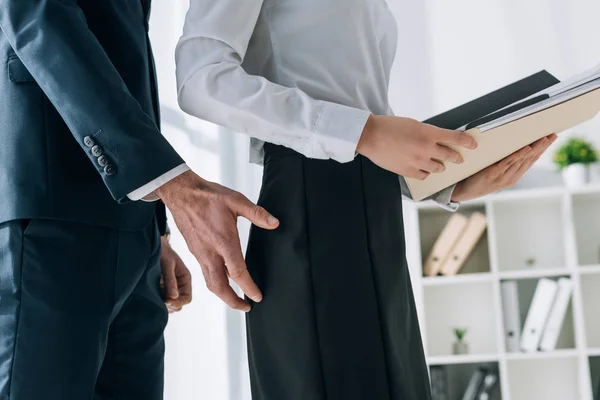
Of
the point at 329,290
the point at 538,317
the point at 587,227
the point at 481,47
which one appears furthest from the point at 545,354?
the point at 329,290

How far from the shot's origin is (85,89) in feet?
2.76

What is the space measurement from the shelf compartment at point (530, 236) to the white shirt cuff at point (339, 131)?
2.61 m

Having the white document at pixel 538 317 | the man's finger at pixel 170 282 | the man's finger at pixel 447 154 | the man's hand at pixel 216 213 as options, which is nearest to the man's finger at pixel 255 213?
the man's hand at pixel 216 213

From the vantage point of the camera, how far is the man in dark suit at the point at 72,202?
32.5 inches

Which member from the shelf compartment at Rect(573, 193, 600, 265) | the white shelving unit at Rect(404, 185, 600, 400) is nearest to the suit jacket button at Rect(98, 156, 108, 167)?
the white shelving unit at Rect(404, 185, 600, 400)

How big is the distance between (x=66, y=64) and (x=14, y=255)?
0.78ft

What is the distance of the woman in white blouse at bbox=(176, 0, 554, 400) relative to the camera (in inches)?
34.3

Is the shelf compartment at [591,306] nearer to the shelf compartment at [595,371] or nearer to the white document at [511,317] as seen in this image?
the shelf compartment at [595,371]

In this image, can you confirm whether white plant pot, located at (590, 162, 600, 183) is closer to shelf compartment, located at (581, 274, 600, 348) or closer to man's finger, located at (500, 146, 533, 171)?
shelf compartment, located at (581, 274, 600, 348)

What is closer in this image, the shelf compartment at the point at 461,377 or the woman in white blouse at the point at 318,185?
the woman in white blouse at the point at 318,185

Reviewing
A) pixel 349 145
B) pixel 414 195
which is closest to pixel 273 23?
pixel 349 145

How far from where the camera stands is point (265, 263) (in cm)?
93

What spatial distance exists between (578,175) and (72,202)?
114 inches

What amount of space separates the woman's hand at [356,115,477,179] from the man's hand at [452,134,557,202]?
250mm
